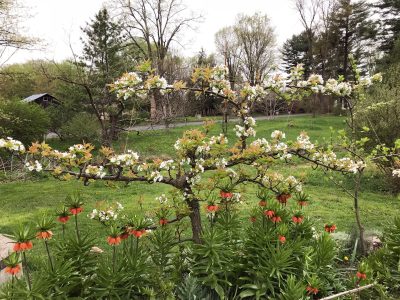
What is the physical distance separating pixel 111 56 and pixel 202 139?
17.2 meters

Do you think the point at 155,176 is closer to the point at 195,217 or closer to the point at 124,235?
the point at 124,235

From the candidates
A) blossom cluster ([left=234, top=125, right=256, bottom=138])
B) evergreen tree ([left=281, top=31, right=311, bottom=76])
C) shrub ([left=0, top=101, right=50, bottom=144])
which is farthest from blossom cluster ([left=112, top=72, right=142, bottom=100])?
evergreen tree ([left=281, top=31, right=311, bottom=76])

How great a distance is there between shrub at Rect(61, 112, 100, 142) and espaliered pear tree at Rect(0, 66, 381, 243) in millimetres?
15461

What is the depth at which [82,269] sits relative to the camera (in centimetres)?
284

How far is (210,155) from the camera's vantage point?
3635 mm

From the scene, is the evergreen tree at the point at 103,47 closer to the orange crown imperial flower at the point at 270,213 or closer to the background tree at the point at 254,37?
the orange crown imperial flower at the point at 270,213

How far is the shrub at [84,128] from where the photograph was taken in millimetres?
18734

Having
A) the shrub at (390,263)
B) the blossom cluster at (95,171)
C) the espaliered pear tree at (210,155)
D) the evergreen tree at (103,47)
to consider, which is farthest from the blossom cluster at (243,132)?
the evergreen tree at (103,47)

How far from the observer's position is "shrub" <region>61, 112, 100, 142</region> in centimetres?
1873

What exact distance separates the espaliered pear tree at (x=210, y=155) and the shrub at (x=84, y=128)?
15.5 meters

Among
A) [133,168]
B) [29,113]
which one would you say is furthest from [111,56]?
[133,168]

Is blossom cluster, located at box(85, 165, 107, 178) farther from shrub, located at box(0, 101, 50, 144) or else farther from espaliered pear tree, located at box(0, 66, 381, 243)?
shrub, located at box(0, 101, 50, 144)

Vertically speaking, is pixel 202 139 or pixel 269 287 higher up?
pixel 202 139

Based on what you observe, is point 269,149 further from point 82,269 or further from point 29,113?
point 29,113
